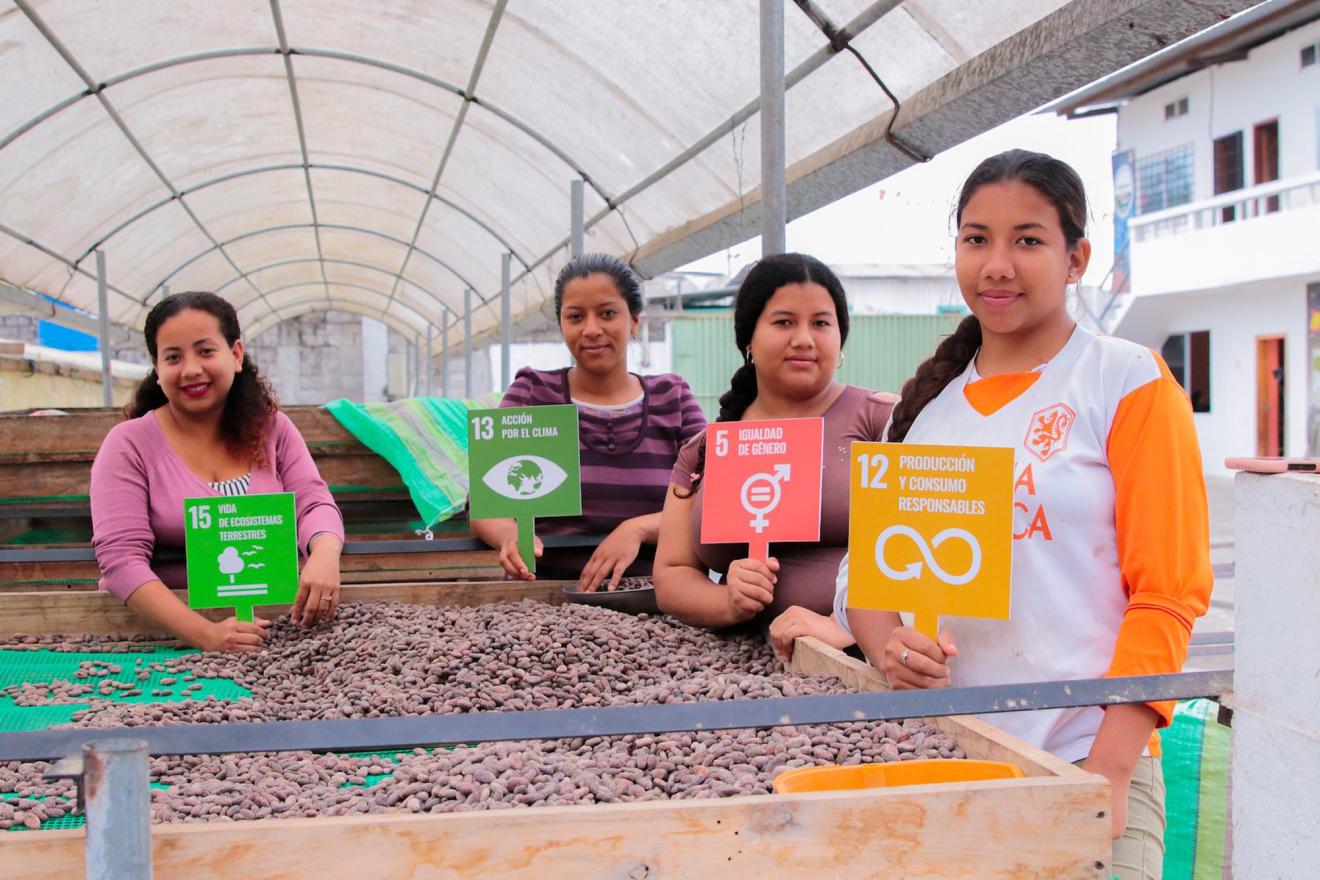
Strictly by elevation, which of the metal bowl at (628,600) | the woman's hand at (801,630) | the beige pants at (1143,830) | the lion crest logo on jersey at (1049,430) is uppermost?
the lion crest logo on jersey at (1049,430)

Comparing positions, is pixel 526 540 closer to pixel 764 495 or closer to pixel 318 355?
pixel 764 495

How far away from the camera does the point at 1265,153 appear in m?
14.8

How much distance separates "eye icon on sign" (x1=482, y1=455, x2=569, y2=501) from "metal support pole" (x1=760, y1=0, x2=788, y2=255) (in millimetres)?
1194

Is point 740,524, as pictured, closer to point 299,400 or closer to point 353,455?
point 353,455

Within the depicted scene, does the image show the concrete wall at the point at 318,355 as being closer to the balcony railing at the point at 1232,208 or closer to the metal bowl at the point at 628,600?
the balcony railing at the point at 1232,208

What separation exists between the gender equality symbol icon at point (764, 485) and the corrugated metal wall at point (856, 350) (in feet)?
44.6

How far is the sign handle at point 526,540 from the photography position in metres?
2.52

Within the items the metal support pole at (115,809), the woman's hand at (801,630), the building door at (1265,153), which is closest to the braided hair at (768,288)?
the woman's hand at (801,630)

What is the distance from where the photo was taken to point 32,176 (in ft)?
23.8

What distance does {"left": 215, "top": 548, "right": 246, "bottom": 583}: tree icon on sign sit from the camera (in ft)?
7.29

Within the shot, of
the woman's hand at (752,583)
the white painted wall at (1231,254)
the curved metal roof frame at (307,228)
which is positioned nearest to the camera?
the woman's hand at (752,583)

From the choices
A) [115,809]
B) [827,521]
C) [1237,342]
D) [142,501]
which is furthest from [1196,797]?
[1237,342]

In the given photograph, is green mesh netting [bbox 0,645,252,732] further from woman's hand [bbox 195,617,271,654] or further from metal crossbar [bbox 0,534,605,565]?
metal crossbar [bbox 0,534,605,565]

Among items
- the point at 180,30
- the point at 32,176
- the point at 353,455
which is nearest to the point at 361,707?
the point at 353,455
